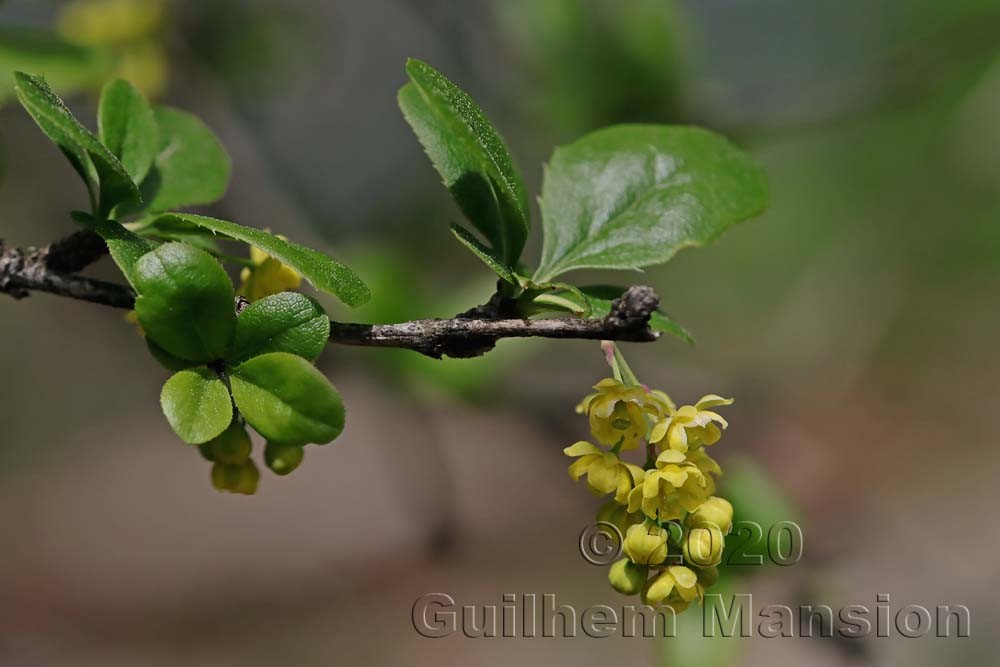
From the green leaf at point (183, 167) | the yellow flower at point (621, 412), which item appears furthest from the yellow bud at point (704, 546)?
the green leaf at point (183, 167)

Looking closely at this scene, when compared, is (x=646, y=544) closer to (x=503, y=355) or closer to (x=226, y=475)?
(x=226, y=475)

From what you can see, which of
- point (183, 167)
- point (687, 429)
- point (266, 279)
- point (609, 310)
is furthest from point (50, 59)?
point (687, 429)

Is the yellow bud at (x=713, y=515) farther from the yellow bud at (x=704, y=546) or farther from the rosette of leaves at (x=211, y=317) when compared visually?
the rosette of leaves at (x=211, y=317)

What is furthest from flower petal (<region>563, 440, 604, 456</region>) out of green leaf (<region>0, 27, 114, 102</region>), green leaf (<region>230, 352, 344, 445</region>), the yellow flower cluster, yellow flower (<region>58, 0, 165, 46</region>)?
yellow flower (<region>58, 0, 165, 46</region>)

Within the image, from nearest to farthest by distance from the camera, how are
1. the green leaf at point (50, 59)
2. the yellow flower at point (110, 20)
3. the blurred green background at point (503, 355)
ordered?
the green leaf at point (50, 59) < the yellow flower at point (110, 20) < the blurred green background at point (503, 355)

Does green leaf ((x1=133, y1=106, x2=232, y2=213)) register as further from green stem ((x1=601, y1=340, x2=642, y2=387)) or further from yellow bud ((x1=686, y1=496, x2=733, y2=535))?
yellow bud ((x1=686, y1=496, x2=733, y2=535))
